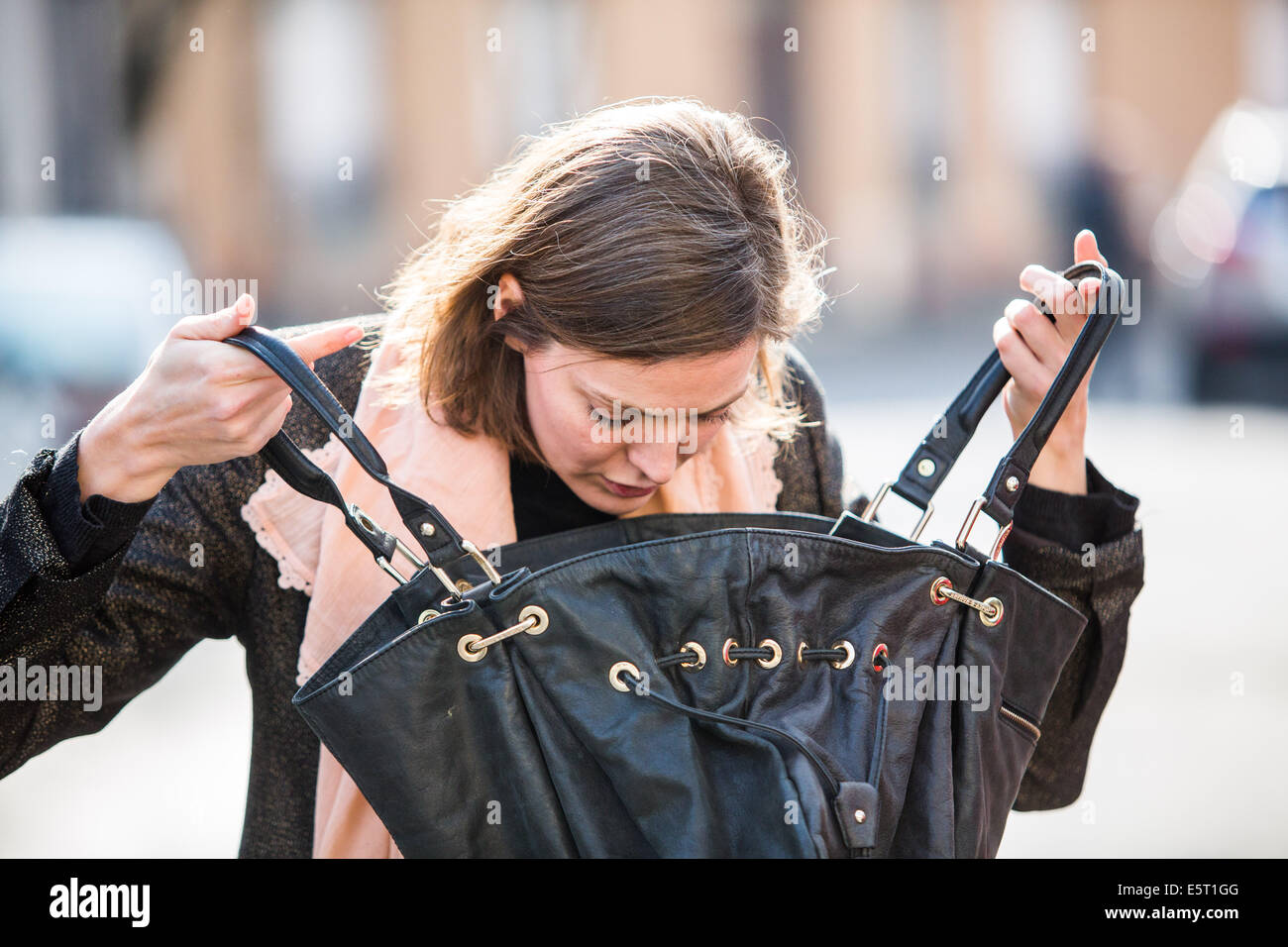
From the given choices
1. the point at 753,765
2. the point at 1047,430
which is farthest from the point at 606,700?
the point at 1047,430

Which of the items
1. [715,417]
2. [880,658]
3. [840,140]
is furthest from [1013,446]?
[840,140]

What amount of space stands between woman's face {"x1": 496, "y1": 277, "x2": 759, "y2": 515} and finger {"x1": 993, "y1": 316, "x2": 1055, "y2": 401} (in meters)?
0.34

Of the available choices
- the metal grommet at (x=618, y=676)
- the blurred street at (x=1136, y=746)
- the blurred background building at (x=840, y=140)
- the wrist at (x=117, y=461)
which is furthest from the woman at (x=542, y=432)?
the blurred background building at (x=840, y=140)

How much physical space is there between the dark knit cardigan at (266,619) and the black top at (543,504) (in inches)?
10.4

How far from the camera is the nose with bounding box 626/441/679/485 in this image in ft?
6.19

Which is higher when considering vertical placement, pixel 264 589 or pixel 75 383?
pixel 264 589

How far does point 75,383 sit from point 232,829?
13.1 feet

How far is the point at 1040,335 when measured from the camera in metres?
1.85

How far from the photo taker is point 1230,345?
11.1m

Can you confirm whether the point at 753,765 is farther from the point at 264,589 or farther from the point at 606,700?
the point at 264,589

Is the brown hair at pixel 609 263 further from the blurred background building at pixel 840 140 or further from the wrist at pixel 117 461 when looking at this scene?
the blurred background building at pixel 840 140

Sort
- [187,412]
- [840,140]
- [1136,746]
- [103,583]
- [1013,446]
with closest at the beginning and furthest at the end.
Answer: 1. [187,412]
2. [103,583]
3. [1013,446]
4. [1136,746]
5. [840,140]

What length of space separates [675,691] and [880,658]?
0.82 feet

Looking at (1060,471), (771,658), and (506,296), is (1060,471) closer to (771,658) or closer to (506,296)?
(771,658)
